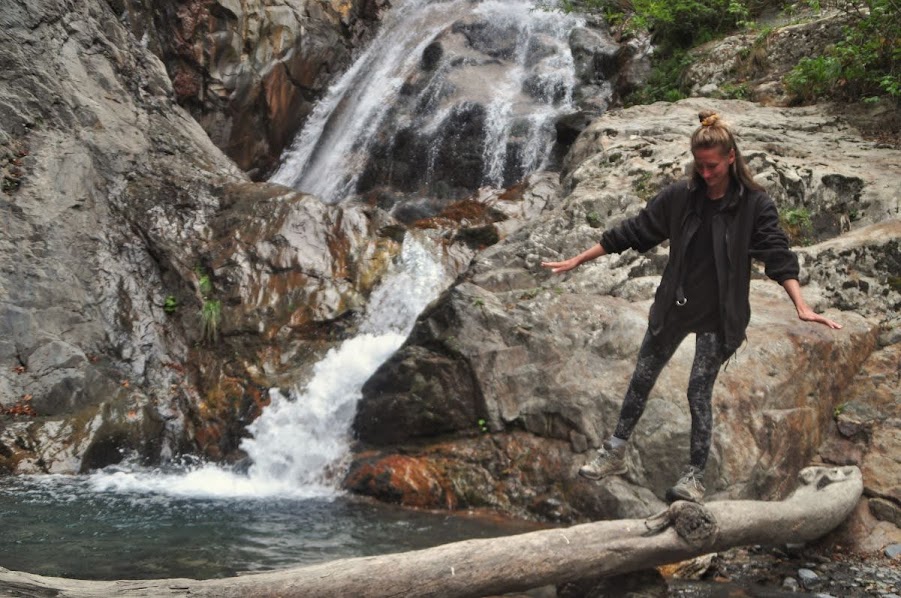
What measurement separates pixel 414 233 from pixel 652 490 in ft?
19.1

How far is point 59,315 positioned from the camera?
8320 mm

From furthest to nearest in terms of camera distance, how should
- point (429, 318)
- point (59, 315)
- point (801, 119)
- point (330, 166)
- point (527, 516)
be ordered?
point (330, 166) < point (801, 119) < point (59, 315) < point (429, 318) < point (527, 516)

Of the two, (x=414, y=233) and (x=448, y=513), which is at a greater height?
(x=414, y=233)

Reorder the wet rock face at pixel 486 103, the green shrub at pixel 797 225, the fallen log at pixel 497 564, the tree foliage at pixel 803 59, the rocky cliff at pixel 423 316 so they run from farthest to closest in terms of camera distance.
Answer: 1. the wet rock face at pixel 486 103
2. the tree foliage at pixel 803 59
3. the green shrub at pixel 797 225
4. the rocky cliff at pixel 423 316
5. the fallen log at pixel 497 564

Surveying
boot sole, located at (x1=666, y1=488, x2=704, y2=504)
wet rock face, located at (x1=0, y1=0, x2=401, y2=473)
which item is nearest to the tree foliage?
wet rock face, located at (x1=0, y1=0, x2=401, y2=473)

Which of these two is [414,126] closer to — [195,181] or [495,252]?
[195,181]

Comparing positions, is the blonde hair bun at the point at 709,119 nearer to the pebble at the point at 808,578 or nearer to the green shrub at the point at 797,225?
the pebble at the point at 808,578

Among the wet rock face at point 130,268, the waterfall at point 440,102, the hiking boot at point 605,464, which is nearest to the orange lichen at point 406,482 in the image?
the wet rock face at point 130,268

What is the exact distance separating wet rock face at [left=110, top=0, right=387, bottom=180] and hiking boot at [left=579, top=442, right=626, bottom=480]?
11.7 m

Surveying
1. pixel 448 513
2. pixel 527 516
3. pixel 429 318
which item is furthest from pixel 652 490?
pixel 429 318

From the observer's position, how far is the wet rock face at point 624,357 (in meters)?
5.83

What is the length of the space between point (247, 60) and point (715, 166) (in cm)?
1226

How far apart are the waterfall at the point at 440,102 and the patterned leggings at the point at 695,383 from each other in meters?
9.26

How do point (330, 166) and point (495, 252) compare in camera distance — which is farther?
point (330, 166)
